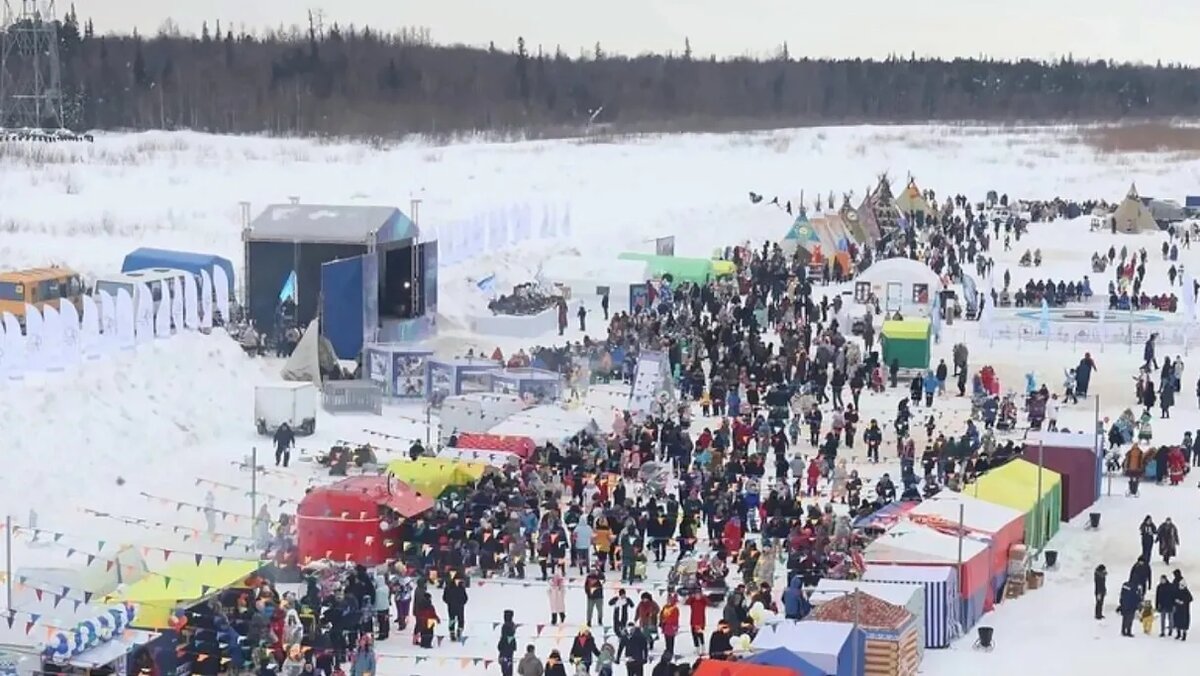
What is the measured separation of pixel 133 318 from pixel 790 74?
5253 inches

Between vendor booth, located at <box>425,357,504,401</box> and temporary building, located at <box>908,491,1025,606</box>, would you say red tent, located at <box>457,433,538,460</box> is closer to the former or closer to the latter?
vendor booth, located at <box>425,357,504,401</box>

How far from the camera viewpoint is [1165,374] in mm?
29375

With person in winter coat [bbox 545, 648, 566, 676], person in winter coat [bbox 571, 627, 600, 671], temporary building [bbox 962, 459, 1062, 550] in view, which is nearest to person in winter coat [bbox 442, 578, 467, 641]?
person in winter coat [bbox 571, 627, 600, 671]

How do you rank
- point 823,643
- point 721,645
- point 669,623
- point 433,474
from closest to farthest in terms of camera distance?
point 823,643
point 721,645
point 669,623
point 433,474

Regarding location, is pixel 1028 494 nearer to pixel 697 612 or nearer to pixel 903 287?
pixel 697 612

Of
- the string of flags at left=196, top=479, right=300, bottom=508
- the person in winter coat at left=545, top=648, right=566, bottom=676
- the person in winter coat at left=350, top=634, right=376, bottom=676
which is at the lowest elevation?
the string of flags at left=196, top=479, right=300, bottom=508

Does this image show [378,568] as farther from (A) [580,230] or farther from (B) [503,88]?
(B) [503,88]

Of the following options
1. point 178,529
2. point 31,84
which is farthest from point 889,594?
point 31,84

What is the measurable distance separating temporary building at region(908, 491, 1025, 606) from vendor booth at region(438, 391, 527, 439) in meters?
6.47

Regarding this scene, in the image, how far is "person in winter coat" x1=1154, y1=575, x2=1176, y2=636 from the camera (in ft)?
57.8

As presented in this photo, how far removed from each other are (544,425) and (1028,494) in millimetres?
5983

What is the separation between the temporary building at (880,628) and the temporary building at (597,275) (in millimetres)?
21750

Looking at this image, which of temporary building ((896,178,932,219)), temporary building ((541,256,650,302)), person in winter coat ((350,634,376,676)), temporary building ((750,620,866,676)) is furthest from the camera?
temporary building ((896,178,932,219))

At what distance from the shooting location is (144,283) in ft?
93.7
